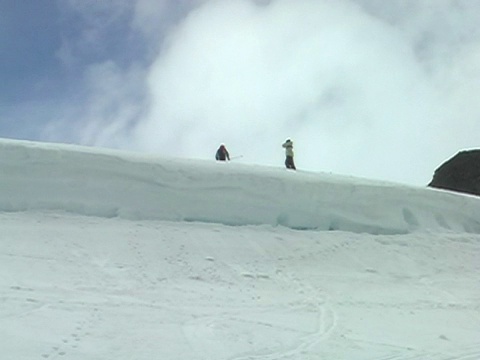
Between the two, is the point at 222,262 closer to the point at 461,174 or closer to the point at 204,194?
the point at 204,194

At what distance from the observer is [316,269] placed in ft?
27.2

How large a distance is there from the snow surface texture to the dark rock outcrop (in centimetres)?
834

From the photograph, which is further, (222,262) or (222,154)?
(222,154)

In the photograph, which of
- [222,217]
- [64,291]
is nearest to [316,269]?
[222,217]

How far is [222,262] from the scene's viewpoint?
8.01 meters

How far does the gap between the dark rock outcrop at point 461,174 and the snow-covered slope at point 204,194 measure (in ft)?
29.1

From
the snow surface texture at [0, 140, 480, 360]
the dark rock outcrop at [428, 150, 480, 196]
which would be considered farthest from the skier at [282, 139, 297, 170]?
the dark rock outcrop at [428, 150, 480, 196]

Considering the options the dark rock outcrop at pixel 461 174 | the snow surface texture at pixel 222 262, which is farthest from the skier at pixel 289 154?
the dark rock outcrop at pixel 461 174

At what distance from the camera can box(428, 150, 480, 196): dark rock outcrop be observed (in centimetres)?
2041

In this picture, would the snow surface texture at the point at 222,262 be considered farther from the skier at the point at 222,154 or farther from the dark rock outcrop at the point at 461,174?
the dark rock outcrop at the point at 461,174

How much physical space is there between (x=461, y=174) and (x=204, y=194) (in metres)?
13.9

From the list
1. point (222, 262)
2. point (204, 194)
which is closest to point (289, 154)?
point (204, 194)

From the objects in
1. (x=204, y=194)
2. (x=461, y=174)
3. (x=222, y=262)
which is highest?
(x=461, y=174)

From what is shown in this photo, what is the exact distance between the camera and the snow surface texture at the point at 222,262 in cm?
516
